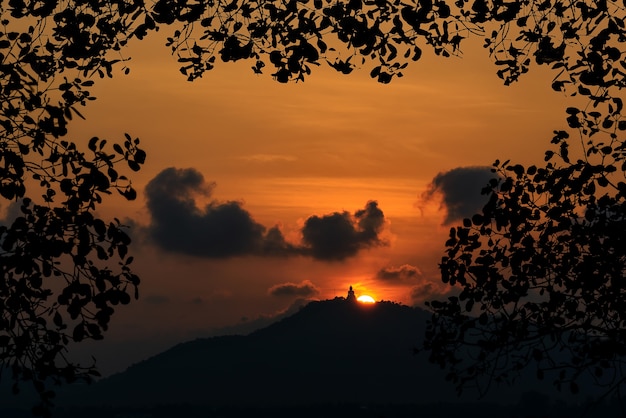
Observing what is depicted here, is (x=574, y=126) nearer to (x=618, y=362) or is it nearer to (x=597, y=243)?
(x=597, y=243)

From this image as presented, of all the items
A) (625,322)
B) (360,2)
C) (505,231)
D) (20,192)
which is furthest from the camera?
(505,231)

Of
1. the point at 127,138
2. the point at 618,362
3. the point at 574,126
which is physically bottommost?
the point at 618,362

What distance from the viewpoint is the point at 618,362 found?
64.1 feet

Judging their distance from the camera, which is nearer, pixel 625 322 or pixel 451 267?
pixel 625 322

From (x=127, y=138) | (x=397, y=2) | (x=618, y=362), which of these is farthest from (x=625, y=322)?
(x=127, y=138)

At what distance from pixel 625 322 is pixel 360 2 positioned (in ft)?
25.0

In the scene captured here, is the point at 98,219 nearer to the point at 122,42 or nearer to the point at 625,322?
the point at 122,42

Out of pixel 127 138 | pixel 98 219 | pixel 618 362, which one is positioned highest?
pixel 127 138

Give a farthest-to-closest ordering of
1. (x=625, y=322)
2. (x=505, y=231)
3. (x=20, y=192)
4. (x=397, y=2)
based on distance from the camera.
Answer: (x=505, y=231) → (x=625, y=322) → (x=397, y=2) → (x=20, y=192)

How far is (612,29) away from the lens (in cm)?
1734

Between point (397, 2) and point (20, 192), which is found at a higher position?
point (397, 2)

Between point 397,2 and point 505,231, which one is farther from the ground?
point 397,2

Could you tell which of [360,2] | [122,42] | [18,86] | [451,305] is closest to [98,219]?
[18,86]

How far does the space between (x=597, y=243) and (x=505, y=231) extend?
206 cm
